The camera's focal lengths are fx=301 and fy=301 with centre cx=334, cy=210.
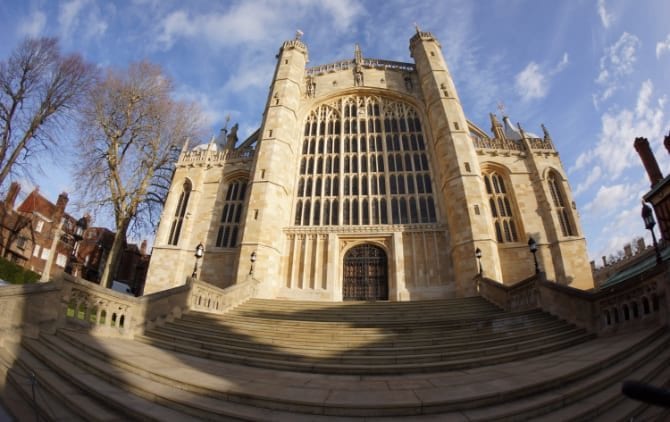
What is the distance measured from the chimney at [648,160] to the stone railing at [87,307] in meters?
25.2

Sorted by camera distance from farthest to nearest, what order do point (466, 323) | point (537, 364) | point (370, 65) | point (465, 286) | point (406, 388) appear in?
point (370, 65), point (465, 286), point (466, 323), point (537, 364), point (406, 388)

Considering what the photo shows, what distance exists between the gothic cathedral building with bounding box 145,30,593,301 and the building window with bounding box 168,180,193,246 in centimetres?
10

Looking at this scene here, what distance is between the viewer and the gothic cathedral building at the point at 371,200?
51.9ft

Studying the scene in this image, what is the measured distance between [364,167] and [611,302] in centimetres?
1419

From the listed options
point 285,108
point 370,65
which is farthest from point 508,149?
point 285,108

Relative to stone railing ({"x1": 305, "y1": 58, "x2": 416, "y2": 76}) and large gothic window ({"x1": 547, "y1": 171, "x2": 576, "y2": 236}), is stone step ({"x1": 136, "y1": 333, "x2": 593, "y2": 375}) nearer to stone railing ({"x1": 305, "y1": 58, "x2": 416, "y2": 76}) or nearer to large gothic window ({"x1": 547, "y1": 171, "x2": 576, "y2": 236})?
large gothic window ({"x1": 547, "y1": 171, "x2": 576, "y2": 236})

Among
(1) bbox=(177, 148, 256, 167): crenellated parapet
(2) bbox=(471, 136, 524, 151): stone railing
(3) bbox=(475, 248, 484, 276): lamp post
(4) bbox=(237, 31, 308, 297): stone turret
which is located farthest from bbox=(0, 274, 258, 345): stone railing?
(2) bbox=(471, 136, 524, 151): stone railing

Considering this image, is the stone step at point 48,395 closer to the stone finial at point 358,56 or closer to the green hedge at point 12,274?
the green hedge at point 12,274

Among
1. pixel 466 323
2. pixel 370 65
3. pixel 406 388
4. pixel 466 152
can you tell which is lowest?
pixel 406 388

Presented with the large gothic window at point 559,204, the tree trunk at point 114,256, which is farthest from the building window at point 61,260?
the large gothic window at point 559,204

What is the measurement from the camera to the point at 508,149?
64.1 ft

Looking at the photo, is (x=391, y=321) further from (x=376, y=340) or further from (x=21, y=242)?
(x=21, y=242)

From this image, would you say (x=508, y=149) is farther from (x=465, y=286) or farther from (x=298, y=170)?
(x=298, y=170)

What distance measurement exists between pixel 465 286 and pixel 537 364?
885cm
